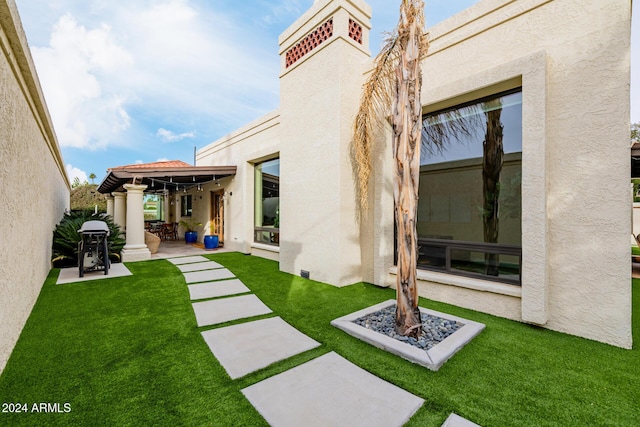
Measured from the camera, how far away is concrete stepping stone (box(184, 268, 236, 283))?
6195 mm

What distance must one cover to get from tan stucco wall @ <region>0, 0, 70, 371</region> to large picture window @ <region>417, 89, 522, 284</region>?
592cm

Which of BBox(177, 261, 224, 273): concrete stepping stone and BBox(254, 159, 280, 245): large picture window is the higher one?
BBox(254, 159, 280, 245): large picture window

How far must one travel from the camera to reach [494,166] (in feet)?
15.1

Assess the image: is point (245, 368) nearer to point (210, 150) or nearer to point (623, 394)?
point (623, 394)

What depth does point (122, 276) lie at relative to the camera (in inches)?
254

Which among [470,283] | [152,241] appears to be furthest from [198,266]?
[470,283]

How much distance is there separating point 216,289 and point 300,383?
3605 millimetres

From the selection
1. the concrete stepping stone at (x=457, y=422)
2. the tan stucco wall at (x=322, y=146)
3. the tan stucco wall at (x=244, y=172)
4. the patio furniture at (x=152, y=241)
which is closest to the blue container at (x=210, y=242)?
the tan stucco wall at (x=244, y=172)

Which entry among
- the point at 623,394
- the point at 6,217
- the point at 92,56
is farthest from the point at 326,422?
the point at 92,56

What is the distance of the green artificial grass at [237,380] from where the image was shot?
6.68 feet

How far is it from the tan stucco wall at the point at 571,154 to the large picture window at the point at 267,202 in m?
6.17

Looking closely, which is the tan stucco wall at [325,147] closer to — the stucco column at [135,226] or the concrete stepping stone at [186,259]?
the concrete stepping stone at [186,259]

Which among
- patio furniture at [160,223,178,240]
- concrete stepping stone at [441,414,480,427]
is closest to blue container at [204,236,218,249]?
patio furniture at [160,223,178,240]

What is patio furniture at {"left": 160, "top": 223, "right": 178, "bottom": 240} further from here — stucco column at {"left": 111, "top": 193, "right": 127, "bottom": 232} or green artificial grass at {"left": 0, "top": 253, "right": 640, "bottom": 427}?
green artificial grass at {"left": 0, "top": 253, "right": 640, "bottom": 427}
